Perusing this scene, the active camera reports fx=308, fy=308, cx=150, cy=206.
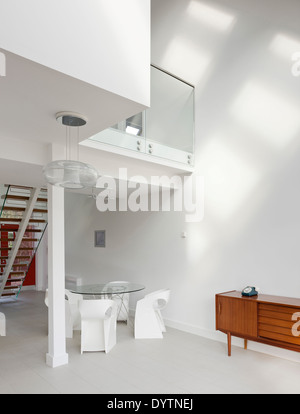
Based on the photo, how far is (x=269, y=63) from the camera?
4.40 meters

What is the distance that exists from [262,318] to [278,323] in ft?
0.66

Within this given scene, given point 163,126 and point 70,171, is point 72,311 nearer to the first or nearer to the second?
point 70,171

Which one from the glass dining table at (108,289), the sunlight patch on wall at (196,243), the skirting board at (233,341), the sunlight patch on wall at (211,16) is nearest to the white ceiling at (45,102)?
the glass dining table at (108,289)

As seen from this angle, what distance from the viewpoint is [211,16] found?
5.27 m

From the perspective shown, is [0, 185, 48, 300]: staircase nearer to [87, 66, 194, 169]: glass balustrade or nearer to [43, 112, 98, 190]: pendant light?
[87, 66, 194, 169]: glass balustrade

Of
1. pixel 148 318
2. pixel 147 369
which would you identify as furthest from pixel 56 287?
pixel 148 318

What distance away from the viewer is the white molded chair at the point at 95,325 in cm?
420

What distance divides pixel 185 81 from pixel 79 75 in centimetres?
344

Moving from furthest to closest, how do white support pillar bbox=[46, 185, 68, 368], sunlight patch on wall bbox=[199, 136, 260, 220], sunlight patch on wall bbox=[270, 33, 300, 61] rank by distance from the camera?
sunlight patch on wall bbox=[199, 136, 260, 220]
sunlight patch on wall bbox=[270, 33, 300, 61]
white support pillar bbox=[46, 185, 68, 368]

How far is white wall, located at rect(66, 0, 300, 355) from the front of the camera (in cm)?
418

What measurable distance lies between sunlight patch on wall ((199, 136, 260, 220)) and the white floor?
2.06 m

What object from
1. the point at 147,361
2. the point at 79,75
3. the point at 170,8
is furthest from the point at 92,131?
the point at 170,8

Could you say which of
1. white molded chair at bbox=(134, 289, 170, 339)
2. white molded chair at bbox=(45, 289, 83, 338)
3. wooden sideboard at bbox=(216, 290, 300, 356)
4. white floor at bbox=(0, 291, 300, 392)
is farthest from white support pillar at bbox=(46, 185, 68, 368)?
wooden sideboard at bbox=(216, 290, 300, 356)
